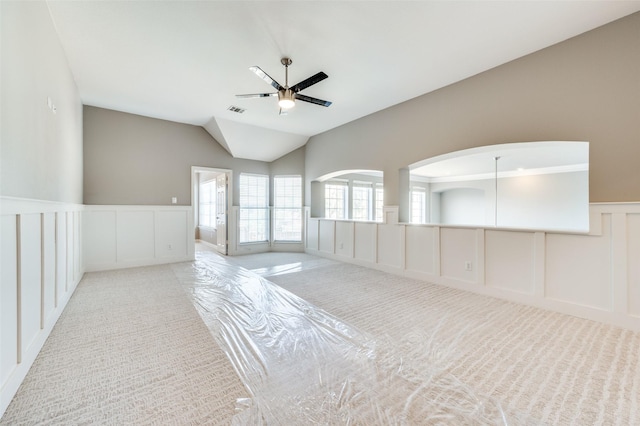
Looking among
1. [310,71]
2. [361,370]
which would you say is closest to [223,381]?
Answer: [361,370]

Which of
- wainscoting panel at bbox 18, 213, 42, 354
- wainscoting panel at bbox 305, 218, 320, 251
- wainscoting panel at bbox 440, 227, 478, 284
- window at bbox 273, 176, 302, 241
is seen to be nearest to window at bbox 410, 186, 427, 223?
wainscoting panel at bbox 305, 218, 320, 251

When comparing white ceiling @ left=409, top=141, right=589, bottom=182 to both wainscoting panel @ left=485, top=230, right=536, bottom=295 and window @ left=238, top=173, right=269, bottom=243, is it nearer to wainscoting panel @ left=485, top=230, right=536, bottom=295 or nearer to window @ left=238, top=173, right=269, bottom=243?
wainscoting panel @ left=485, top=230, right=536, bottom=295

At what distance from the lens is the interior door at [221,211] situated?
257 inches

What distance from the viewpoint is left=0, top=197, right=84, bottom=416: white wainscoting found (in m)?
1.52

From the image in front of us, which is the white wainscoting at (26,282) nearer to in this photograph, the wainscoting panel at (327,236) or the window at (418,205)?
the wainscoting panel at (327,236)

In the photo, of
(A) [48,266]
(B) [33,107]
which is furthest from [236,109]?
(A) [48,266]

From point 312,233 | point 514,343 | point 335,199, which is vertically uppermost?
point 335,199

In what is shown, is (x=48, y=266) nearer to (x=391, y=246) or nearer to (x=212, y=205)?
(x=391, y=246)

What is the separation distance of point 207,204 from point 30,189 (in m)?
6.41

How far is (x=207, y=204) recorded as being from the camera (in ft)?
27.0

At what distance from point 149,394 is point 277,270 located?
327 centimetres

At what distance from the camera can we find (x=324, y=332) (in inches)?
96.6

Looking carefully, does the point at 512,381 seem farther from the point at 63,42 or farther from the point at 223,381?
the point at 63,42

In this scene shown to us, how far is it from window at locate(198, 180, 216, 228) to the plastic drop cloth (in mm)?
5192
